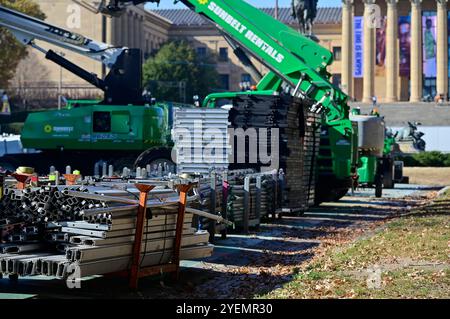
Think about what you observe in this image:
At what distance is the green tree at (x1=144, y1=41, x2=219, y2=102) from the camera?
99.8 m

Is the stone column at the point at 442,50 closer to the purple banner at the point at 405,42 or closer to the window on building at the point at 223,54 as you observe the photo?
the purple banner at the point at 405,42

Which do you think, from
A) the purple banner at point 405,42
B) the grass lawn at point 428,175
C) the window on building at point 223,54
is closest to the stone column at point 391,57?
the purple banner at point 405,42

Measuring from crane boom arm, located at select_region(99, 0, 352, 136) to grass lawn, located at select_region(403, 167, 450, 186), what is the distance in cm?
2017

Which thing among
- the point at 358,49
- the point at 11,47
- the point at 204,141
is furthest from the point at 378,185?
the point at 358,49

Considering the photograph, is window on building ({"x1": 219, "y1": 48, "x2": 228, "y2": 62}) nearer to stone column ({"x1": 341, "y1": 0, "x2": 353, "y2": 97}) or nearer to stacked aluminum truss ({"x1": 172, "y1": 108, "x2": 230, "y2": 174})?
stone column ({"x1": 341, "y1": 0, "x2": 353, "y2": 97})

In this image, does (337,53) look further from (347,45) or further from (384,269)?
(384,269)

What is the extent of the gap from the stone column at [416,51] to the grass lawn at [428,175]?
6068 centimetres

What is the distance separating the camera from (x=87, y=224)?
12.2 metres

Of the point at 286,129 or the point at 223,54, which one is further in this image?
the point at 223,54

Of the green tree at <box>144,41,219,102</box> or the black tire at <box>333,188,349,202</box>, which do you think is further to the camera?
the green tree at <box>144,41,219,102</box>

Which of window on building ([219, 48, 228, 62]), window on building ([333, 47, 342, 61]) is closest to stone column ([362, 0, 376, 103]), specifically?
window on building ([333, 47, 342, 61])

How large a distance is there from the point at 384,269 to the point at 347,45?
111651mm

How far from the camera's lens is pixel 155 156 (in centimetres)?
3044

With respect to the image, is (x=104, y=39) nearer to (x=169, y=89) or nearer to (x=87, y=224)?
(x=169, y=89)
